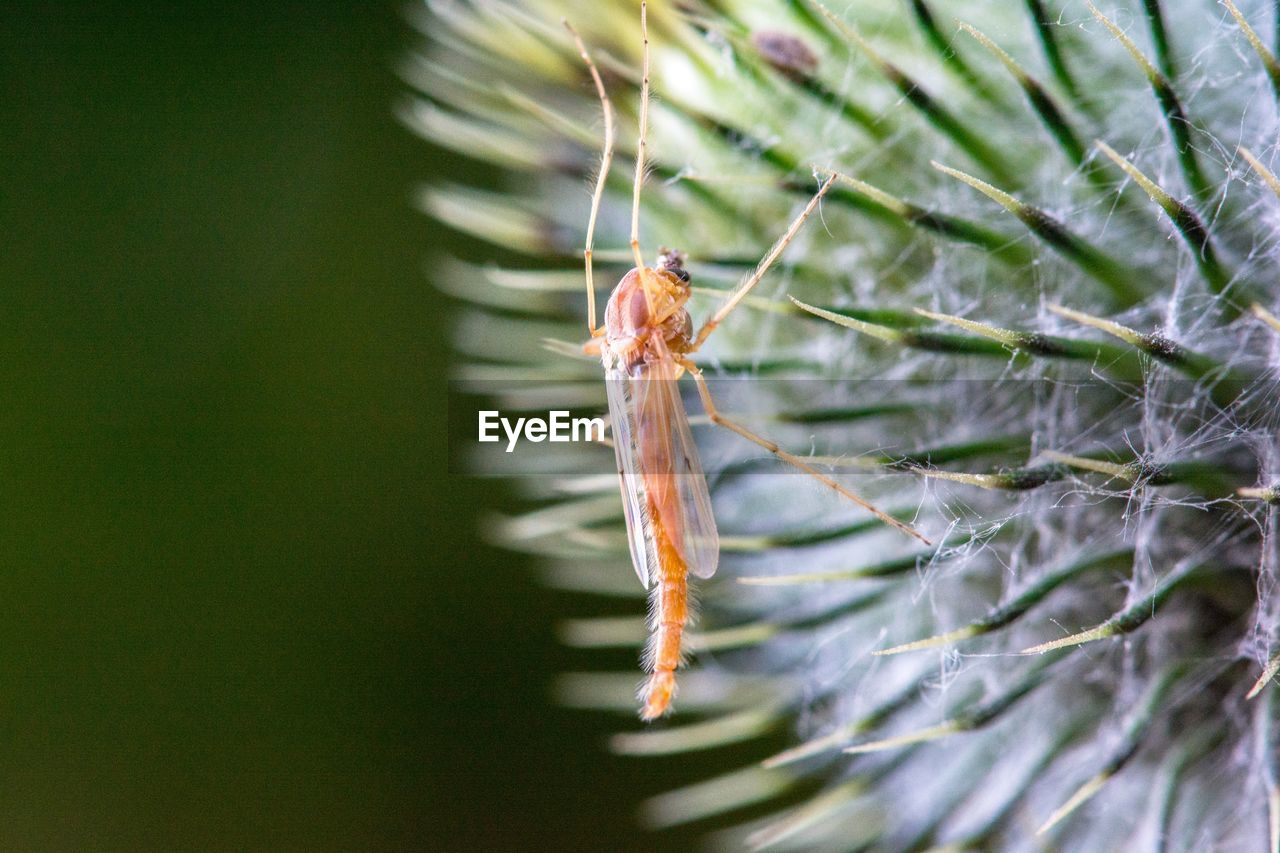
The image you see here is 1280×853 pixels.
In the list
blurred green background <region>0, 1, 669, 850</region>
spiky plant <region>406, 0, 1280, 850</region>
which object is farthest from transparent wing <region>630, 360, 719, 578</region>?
blurred green background <region>0, 1, 669, 850</region>

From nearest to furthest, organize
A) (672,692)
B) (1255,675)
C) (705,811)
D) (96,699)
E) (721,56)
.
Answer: (1255,675)
(672,692)
(721,56)
(705,811)
(96,699)

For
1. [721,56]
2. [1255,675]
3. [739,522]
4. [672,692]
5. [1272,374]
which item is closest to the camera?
[1272,374]

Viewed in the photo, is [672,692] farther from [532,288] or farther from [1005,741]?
[532,288]

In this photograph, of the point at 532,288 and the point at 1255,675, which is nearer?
the point at 1255,675

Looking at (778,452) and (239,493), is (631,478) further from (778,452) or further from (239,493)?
(239,493)

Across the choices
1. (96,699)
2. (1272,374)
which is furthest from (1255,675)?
(96,699)

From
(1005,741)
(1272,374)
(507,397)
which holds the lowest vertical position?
(1005,741)

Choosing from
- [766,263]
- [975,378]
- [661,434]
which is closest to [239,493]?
[661,434]
